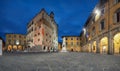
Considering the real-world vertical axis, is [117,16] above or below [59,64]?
above

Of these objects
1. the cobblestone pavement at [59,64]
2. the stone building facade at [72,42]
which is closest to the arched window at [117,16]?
the cobblestone pavement at [59,64]

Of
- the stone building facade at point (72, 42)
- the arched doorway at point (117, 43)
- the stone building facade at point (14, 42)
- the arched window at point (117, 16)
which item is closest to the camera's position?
the arched window at point (117, 16)

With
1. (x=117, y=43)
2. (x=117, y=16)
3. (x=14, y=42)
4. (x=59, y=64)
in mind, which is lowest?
(x=59, y=64)

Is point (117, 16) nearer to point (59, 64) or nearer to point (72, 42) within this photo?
point (59, 64)

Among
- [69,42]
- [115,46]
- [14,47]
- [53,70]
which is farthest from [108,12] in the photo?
[14,47]

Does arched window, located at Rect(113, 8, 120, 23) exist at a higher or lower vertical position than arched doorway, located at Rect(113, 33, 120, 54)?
higher

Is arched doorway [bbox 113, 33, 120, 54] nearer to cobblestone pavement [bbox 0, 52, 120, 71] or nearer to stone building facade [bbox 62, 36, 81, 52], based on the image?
cobblestone pavement [bbox 0, 52, 120, 71]

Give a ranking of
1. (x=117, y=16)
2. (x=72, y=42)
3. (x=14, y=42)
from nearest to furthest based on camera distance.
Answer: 1. (x=117, y=16)
2. (x=72, y=42)
3. (x=14, y=42)

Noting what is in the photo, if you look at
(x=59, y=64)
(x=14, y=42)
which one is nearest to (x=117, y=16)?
(x=59, y=64)

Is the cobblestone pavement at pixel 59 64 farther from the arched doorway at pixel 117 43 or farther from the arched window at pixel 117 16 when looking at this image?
the arched doorway at pixel 117 43

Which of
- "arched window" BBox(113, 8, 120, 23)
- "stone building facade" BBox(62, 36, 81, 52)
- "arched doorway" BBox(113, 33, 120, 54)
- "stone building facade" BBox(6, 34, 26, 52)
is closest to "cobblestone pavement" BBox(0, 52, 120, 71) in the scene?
"arched window" BBox(113, 8, 120, 23)

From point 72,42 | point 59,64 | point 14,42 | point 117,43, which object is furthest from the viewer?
point 14,42

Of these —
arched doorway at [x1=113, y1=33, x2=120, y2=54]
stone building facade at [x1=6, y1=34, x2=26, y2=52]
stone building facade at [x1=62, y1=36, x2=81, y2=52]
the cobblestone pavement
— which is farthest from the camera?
stone building facade at [x1=6, y1=34, x2=26, y2=52]

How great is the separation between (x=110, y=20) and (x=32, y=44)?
38.6m
